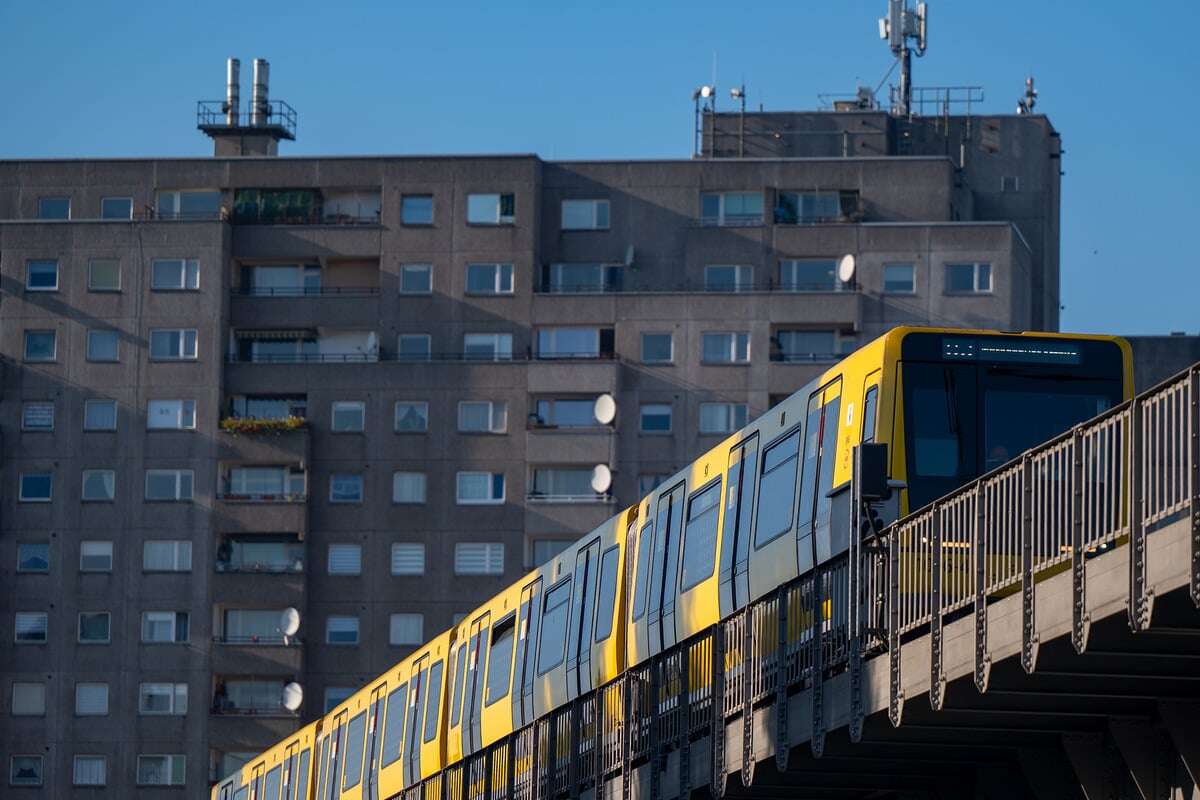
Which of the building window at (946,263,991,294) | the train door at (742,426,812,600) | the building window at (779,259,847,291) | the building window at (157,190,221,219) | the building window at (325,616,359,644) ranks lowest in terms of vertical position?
the train door at (742,426,812,600)

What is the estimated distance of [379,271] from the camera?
74.9 metres

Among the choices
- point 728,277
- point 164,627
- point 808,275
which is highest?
point 728,277

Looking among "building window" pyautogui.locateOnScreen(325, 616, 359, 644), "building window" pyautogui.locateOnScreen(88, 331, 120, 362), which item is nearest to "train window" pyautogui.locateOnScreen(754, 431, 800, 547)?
"building window" pyautogui.locateOnScreen(325, 616, 359, 644)

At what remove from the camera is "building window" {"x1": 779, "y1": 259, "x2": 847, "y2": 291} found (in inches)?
2876

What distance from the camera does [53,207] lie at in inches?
3049

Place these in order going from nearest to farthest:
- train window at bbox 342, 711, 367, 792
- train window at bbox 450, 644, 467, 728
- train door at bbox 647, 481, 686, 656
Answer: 1. train door at bbox 647, 481, 686, 656
2. train window at bbox 450, 644, 467, 728
3. train window at bbox 342, 711, 367, 792

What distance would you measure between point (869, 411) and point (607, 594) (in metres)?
8.49

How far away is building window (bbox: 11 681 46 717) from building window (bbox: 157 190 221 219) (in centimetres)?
1361

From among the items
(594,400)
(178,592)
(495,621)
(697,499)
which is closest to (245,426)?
(178,592)

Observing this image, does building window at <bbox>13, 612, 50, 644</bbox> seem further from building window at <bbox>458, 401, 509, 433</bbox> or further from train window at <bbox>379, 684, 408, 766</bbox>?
train window at <bbox>379, 684, 408, 766</bbox>

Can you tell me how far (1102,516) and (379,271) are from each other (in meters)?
60.3

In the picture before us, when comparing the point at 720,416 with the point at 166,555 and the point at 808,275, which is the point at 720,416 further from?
the point at 166,555

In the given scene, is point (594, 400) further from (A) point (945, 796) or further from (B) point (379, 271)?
(A) point (945, 796)

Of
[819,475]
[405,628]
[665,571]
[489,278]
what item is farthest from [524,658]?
[489,278]
